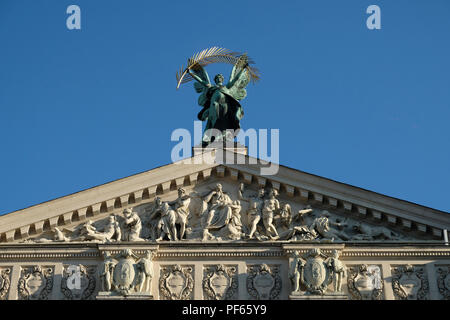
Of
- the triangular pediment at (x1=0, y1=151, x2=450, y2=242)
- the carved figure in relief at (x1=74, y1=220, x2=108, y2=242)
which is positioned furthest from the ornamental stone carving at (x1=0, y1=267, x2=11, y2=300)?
the carved figure in relief at (x1=74, y1=220, x2=108, y2=242)

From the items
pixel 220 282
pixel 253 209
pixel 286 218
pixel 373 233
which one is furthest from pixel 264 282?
pixel 373 233

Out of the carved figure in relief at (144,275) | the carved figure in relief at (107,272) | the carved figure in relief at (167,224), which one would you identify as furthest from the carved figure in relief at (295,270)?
the carved figure in relief at (107,272)

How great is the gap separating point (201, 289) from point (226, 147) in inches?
181

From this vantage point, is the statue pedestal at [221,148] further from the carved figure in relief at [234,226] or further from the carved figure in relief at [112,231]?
the carved figure in relief at [112,231]

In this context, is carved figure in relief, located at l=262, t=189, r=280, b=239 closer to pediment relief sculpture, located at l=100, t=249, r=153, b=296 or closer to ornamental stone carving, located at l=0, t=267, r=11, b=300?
pediment relief sculpture, located at l=100, t=249, r=153, b=296

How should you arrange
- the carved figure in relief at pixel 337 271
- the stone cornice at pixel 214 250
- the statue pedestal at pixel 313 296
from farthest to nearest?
the stone cornice at pixel 214 250, the carved figure in relief at pixel 337 271, the statue pedestal at pixel 313 296

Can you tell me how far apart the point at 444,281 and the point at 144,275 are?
7.58m

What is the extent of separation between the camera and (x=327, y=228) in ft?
82.5

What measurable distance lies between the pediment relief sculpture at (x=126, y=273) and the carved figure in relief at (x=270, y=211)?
3.14 m

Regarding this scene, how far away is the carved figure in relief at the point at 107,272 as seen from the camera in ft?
78.9

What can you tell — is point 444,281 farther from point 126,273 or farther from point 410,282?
point 126,273

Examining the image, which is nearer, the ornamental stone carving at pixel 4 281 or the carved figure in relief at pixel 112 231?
the ornamental stone carving at pixel 4 281
